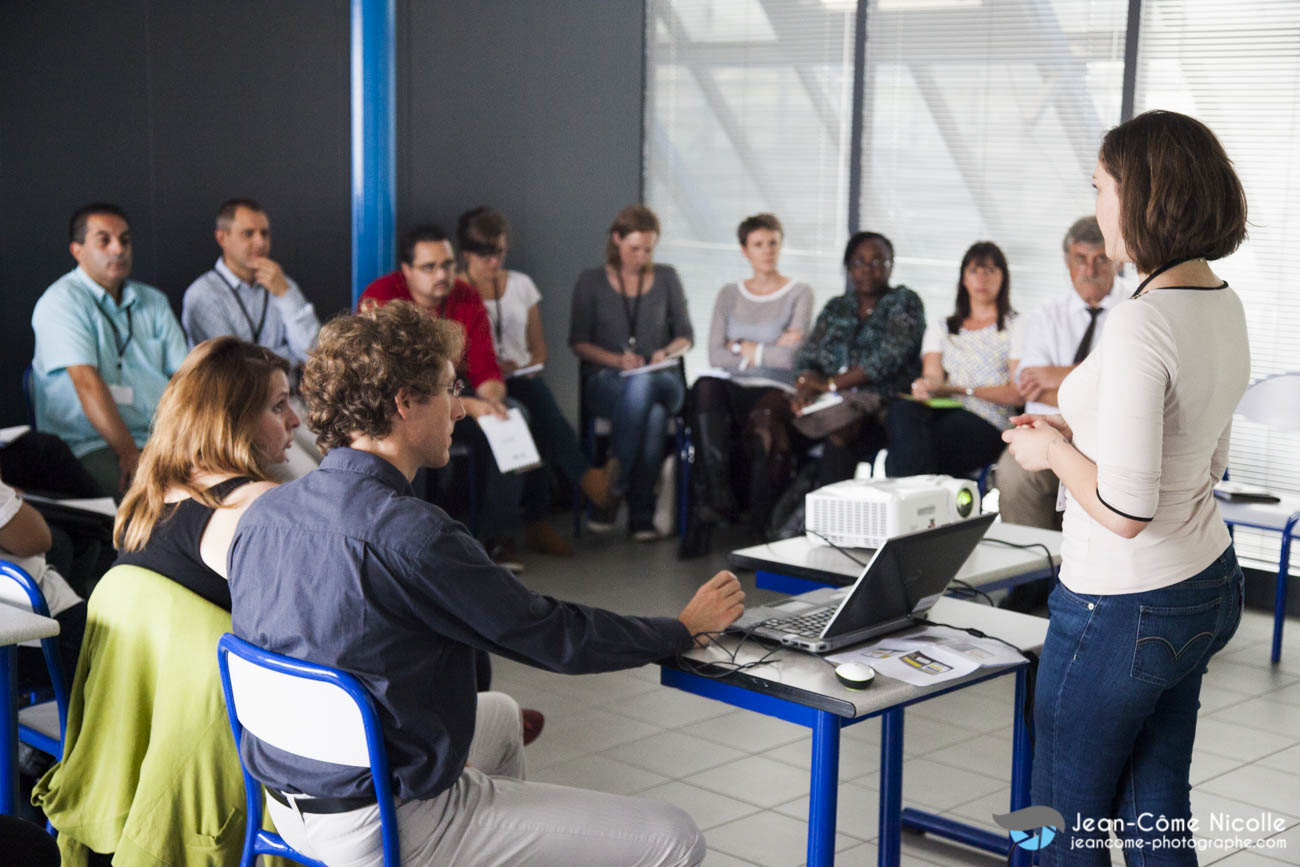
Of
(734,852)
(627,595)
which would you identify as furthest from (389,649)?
(627,595)

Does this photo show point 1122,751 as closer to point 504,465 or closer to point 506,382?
point 504,465

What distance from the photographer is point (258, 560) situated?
200 centimetres

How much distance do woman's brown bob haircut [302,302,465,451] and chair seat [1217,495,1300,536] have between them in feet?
10.5

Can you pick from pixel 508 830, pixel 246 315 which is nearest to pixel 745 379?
pixel 246 315

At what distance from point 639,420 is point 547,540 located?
2.23 ft

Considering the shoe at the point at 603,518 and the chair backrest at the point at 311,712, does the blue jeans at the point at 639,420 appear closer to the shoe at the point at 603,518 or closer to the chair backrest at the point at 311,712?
the shoe at the point at 603,518

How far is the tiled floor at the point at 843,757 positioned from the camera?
124 inches

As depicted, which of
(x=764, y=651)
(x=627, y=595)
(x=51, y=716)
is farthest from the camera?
(x=627, y=595)

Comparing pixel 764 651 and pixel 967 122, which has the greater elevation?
pixel 967 122

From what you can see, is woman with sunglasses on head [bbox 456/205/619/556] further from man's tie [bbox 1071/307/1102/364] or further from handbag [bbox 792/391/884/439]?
man's tie [bbox 1071/307/1102/364]

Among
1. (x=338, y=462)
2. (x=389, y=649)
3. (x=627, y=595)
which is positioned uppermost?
(x=338, y=462)

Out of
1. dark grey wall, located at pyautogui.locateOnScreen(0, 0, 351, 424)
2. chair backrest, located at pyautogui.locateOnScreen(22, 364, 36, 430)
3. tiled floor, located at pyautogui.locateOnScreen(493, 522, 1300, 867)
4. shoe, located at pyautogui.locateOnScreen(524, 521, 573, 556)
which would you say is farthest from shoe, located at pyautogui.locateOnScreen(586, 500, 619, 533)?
chair backrest, located at pyautogui.locateOnScreen(22, 364, 36, 430)

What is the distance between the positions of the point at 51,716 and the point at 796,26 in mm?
5328

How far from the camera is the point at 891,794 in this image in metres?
2.71
